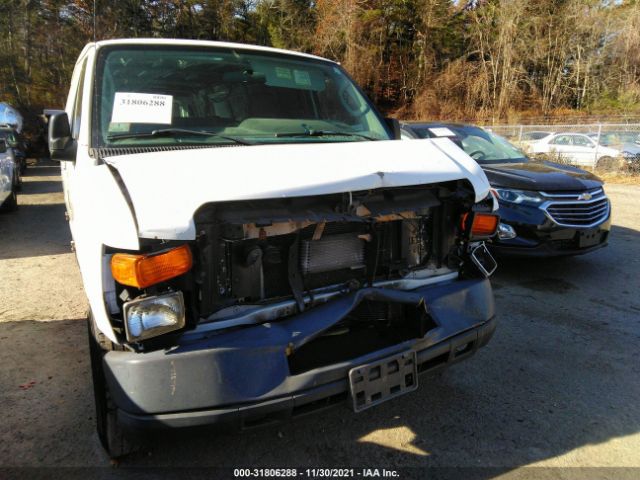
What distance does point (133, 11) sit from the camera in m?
26.0

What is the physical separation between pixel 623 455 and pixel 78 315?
417 cm

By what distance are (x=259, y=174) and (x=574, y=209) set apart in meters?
4.45

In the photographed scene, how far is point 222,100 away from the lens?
10.9 ft

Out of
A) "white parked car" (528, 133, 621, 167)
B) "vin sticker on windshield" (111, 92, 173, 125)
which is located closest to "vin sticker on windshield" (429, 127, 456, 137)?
"vin sticker on windshield" (111, 92, 173, 125)

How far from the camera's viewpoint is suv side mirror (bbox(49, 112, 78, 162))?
292cm

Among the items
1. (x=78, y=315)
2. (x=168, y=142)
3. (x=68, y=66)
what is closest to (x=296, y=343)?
(x=168, y=142)

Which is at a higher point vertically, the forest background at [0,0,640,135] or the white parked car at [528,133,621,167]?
the forest background at [0,0,640,135]

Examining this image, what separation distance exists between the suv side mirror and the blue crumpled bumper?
153cm

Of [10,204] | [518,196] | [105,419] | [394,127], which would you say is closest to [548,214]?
[518,196]

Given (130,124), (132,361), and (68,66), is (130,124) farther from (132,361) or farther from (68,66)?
(68,66)

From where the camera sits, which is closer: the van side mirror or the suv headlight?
the van side mirror

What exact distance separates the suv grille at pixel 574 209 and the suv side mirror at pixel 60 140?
4591mm

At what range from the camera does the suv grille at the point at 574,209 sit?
17.1 feet

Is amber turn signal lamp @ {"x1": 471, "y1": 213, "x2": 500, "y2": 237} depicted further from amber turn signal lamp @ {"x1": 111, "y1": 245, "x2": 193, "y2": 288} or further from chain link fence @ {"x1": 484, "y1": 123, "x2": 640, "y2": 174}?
chain link fence @ {"x1": 484, "y1": 123, "x2": 640, "y2": 174}
